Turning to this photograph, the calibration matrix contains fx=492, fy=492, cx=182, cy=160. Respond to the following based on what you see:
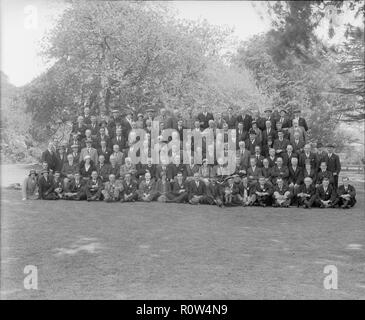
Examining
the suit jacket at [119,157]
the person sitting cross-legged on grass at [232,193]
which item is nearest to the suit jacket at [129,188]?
the suit jacket at [119,157]

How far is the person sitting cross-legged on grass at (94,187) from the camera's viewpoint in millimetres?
12133

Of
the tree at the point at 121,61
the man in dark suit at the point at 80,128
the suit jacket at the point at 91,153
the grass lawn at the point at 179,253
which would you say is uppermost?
the tree at the point at 121,61

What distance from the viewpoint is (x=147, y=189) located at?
12.4m

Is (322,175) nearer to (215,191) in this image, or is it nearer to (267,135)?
(267,135)

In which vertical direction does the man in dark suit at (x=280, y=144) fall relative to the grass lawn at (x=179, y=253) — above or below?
above

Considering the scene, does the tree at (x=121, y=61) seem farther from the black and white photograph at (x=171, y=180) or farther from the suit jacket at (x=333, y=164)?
the suit jacket at (x=333, y=164)

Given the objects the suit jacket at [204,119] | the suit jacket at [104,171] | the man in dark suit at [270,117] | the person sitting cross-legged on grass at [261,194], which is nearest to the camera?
the person sitting cross-legged on grass at [261,194]

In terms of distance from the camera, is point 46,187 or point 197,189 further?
point 46,187

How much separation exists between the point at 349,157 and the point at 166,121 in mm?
27574

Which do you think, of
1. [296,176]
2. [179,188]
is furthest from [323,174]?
[179,188]

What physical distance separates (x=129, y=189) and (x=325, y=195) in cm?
472
